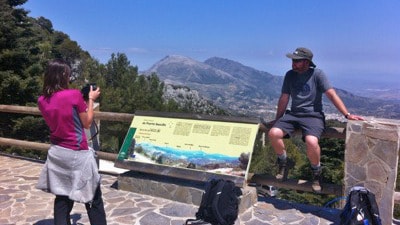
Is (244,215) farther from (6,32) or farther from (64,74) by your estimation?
(6,32)

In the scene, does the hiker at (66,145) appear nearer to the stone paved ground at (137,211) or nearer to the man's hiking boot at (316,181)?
the stone paved ground at (137,211)

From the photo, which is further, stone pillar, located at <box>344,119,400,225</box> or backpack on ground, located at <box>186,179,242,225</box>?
stone pillar, located at <box>344,119,400,225</box>

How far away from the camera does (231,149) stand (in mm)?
4340

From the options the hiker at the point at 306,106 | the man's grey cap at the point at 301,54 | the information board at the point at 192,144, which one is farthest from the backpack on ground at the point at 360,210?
the man's grey cap at the point at 301,54

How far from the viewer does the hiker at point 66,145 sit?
8.92 ft

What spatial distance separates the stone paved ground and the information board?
47cm

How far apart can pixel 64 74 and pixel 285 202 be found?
3.07 meters

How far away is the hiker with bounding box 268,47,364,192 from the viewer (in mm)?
3904

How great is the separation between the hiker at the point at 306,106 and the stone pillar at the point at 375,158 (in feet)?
0.70

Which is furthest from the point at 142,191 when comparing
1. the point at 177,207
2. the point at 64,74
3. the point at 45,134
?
the point at 45,134

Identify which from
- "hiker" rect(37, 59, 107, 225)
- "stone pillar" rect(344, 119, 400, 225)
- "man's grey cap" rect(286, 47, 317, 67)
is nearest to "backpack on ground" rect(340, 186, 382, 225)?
A: "stone pillar" rect(344, 119, 400, 225)

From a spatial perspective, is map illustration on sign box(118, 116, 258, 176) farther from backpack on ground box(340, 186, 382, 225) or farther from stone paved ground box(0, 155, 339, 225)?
backpack on ground box(340, 186, 382, 225)

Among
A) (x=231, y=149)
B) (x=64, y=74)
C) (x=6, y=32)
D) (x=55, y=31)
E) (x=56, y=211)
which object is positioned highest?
(x=55, y=31)

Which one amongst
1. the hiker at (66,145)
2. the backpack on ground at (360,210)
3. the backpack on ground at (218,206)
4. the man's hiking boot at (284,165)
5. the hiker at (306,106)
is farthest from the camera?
the man's hiking boot at (284,165)
